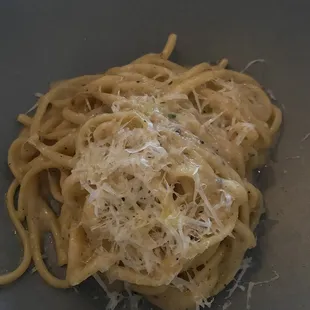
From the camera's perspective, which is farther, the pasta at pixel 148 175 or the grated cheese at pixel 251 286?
the grated cheese at pixel 251 286

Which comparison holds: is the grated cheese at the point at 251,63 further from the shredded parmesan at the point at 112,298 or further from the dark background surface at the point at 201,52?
the shredded parmesan at the point at 112,298

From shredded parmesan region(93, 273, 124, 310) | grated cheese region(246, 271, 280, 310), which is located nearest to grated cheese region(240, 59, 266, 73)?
grated cheese region(246, 271, 280, 310)

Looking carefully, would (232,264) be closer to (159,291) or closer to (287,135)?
(159,291)

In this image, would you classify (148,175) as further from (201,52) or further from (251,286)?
(201,52)

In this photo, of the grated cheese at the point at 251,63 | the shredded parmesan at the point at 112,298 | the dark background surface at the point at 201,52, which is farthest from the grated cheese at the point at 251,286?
the grated cheese at the point at 251,63

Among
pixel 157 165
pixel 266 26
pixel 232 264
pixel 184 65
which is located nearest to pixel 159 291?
pixel 232 264

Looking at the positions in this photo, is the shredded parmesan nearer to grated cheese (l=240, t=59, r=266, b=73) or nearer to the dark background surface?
the dark background surface

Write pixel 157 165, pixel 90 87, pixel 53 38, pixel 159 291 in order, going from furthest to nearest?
pixel 53 38, pixel 90 87, pixel 159 291, pixel 157 165
